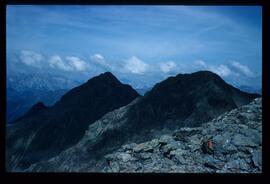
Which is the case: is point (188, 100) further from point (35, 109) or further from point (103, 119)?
point (35, 109)

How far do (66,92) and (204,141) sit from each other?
304 centimetres

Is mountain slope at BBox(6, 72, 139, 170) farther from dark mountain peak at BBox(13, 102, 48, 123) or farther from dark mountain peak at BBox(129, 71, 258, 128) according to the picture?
dark mountain peak at BBox(129, 71, 258, 128)

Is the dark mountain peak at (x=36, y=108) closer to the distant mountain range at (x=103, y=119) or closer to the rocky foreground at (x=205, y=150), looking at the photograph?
the distant mountain range at (x=103, y=119)

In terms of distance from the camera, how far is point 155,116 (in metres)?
7.10

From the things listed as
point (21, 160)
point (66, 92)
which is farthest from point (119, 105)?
point (21, 160)

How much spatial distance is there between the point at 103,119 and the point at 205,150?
2633mm

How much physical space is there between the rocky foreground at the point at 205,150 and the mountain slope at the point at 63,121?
4.63 feet

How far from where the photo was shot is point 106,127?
729 cm

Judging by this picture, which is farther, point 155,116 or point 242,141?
point 155,116

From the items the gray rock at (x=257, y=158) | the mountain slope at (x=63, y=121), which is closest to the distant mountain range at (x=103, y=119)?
the mountain slope at (x=63, y=121)

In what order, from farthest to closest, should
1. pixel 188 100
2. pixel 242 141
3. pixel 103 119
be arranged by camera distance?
pixel 103 119 → pixel 188 100 → pixel 242 141

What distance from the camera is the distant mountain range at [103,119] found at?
21.0ft

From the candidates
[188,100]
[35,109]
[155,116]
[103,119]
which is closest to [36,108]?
[35,109]
